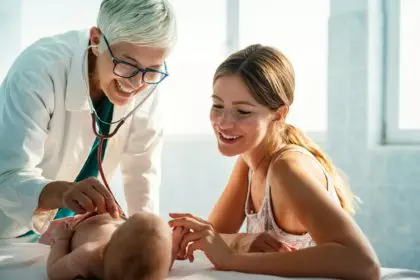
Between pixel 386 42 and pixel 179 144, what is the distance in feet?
6.02

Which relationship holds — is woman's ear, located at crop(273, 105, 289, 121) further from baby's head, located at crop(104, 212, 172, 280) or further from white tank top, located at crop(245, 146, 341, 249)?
baby's head, located at crop(104, 212, 172, 280)

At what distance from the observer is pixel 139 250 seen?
1198mm

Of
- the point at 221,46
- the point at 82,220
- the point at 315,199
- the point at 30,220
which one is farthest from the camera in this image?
the point at 221,46

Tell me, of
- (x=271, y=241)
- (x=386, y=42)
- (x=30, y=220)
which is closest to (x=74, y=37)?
(x=30, y=220)

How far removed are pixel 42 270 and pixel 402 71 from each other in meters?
2.57

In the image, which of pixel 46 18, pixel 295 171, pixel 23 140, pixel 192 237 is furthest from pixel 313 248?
pixel 46 18

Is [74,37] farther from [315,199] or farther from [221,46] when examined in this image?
[221,46]

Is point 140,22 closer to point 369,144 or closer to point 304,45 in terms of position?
point 369,144

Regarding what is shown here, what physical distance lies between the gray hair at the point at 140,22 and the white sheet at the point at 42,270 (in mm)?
648

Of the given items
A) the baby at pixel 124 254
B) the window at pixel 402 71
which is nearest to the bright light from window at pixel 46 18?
the window at pixel 402 71

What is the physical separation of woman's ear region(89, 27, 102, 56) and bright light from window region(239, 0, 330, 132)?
81.0 inches

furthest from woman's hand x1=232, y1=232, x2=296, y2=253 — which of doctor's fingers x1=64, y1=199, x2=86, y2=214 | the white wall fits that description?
the white wall

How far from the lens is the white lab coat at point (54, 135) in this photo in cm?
169

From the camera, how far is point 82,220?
1547mm
